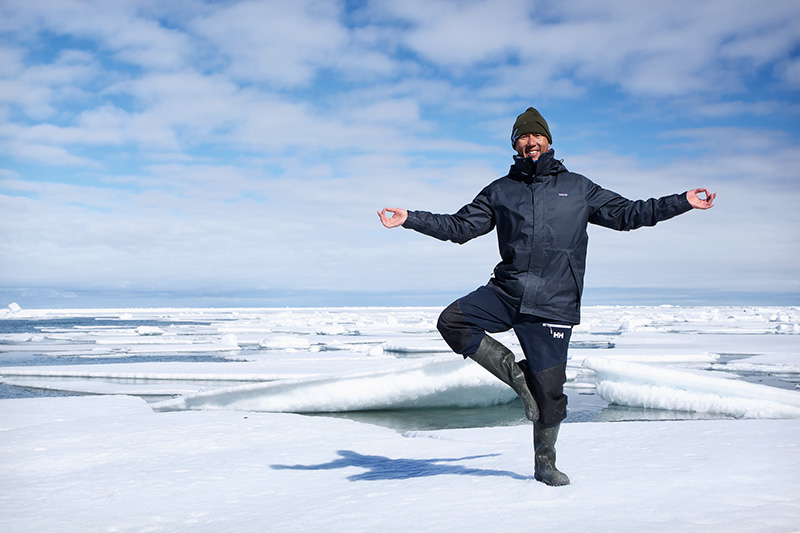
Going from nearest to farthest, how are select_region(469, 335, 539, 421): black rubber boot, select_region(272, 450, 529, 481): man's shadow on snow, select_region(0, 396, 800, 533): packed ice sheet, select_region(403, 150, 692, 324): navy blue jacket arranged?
select_region(0, 396, 800, 533): packed ice sheet < select_region(403, 150, 692, 324): navy blue jacket < select_region(469, 335, 539, 421): black rubber boot < select_region(272, 450, 529, 481): man's shadow on snow

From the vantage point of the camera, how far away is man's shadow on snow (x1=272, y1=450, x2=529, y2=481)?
2.94m

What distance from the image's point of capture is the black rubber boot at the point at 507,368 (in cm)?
259

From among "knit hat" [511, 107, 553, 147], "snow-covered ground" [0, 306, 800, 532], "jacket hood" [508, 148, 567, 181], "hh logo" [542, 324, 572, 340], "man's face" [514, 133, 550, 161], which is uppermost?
"knit hat" [511, 107, 553, 147]

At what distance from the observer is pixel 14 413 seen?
498 centimetres

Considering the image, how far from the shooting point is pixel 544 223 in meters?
2.49

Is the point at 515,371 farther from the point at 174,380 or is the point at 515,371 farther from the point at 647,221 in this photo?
the point at 174,380

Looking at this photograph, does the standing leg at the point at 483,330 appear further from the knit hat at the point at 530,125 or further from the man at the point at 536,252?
the knit hat at the point at 530,125

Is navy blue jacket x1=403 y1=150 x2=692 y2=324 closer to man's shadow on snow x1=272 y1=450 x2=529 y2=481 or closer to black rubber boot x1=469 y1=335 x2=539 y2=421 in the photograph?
black rubber boot x1=469 y1=335 x2=539 y2=421

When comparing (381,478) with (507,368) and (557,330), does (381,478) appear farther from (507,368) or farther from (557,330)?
(557,330)

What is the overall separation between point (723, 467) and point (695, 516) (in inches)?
39.0

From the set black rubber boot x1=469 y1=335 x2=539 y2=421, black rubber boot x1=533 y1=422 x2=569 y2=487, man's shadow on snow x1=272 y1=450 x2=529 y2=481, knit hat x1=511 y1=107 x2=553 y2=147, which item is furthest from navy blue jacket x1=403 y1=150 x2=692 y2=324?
man's shadow on snow x1=272 y1=450 x2=529 y2=481

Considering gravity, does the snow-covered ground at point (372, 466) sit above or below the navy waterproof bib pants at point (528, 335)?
below

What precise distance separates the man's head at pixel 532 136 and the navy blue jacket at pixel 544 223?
0.26 ft

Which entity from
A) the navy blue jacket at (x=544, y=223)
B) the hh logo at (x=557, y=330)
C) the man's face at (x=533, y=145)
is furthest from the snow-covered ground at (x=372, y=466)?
the man's face at (x=533, y=145)
